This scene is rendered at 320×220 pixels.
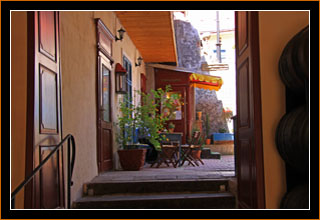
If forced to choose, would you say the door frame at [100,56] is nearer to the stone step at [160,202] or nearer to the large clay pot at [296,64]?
the stone step at [160,202]

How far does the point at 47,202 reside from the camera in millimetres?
3621

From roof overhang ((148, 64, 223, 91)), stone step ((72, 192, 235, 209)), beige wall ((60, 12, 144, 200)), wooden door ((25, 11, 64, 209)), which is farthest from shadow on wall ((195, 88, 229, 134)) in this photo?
wooden door ((25, 11, 64, 209))

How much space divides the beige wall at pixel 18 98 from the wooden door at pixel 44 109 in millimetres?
63

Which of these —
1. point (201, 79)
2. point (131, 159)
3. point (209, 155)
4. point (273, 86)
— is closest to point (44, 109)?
point (273, 86)

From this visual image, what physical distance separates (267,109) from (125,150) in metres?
3.39

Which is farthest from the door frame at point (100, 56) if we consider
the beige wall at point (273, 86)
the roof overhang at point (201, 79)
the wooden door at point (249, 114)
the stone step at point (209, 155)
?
the roof overhang at point (201, 79)

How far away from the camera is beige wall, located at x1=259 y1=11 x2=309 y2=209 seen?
373 cm

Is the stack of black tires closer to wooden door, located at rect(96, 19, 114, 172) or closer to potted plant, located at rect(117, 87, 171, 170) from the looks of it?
wooden door, located at rect(96, 19, 114, 172)

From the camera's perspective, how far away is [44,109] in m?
3.59

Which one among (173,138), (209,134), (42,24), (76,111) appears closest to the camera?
(42,24)

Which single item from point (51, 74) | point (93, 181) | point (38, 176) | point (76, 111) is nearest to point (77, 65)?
point (76, 111)

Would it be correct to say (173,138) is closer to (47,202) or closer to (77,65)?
(77,65)

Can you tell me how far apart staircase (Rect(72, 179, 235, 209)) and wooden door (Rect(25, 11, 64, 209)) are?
858mm

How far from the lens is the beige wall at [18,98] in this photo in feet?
11.0
